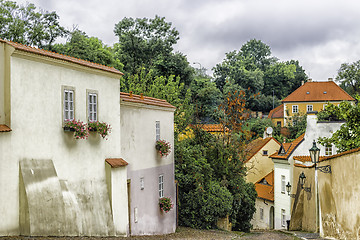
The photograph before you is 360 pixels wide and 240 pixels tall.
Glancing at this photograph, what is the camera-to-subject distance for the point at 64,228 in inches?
433

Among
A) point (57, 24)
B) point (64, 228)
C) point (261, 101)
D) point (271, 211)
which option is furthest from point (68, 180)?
point (261, 101)

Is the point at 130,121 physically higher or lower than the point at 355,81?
lower

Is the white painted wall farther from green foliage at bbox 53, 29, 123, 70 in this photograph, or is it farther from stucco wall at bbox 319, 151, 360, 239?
green foliage at bbox 53, 29, 123, 70

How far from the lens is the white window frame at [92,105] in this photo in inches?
510

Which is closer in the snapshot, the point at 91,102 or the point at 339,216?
the point at 91,102

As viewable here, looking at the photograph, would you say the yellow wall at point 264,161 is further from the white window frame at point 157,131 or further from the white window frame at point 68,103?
the white window frame at point 68,103

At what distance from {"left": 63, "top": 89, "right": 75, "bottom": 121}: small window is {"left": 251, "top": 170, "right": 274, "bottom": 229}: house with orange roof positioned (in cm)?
2736

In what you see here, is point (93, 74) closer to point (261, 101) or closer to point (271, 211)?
point (271, 211)

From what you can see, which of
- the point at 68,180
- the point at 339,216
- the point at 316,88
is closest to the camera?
the point at 68,180

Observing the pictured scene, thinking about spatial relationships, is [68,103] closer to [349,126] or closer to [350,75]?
Result: [349,126]

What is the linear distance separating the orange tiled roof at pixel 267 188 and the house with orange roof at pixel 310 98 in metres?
28.7

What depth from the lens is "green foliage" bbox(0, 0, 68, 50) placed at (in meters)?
40.5

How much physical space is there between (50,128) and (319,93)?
6267cm

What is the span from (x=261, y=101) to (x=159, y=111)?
202ft
